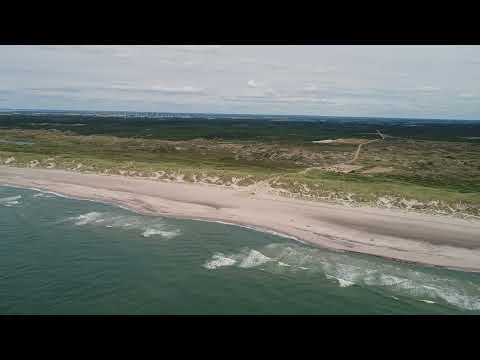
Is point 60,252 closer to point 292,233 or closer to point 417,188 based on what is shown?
point 292,233

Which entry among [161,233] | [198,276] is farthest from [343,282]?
[161,233]

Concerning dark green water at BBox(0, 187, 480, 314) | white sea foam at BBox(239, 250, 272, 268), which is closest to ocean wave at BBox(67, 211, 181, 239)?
dark green water at BBox(0, 187, 480, 314)

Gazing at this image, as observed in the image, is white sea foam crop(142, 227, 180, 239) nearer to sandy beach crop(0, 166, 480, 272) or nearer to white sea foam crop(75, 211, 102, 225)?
sandy beach crop(0, 166, 480, 272)

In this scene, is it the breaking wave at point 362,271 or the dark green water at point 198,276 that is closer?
the dark green water at point 198,276

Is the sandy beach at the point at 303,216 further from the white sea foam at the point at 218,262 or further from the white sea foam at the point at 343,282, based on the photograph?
the white sea foam at the point at 218,262

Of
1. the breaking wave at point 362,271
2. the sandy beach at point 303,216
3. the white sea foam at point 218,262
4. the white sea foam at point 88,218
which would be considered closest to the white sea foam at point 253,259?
the breaking wave at point 362,271
